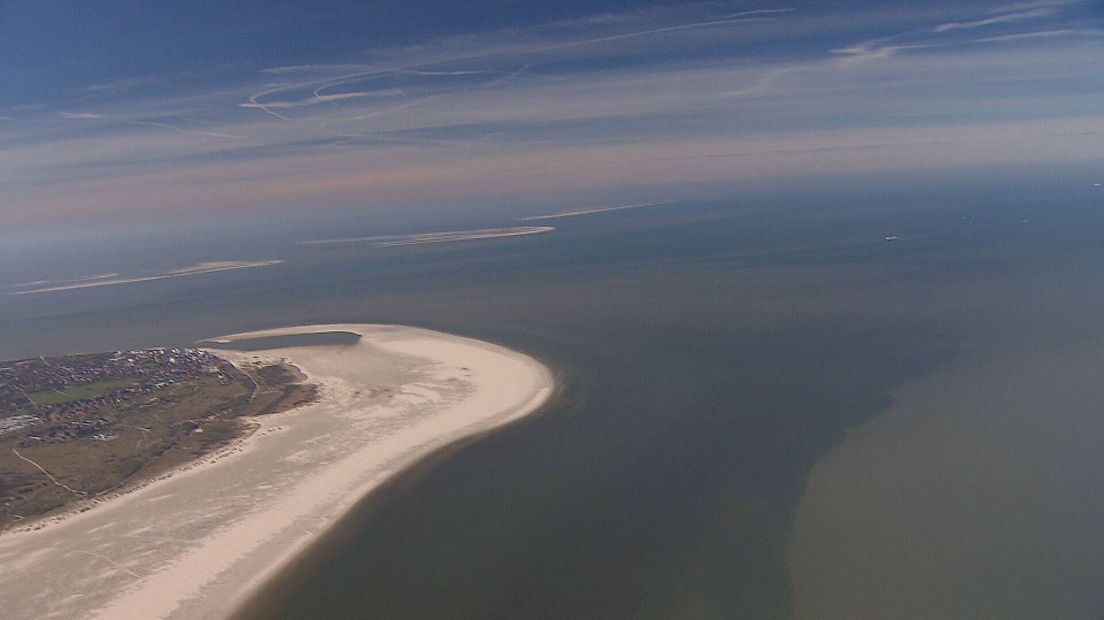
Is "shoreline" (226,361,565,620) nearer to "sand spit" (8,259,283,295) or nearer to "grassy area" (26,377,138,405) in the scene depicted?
"grassy area" (26,377,138,405)

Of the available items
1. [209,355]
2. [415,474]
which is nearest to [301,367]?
[209,355]

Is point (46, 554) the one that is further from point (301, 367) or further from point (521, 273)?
point (521, 273)

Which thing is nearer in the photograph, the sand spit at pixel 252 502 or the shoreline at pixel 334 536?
the shoreline at pixel 334 536

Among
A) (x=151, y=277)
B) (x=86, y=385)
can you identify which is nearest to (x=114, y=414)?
(x=86, y=385)

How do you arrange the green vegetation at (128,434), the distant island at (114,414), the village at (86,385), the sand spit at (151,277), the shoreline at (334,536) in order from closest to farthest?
the shoreline at (334,536)
the green vegetation at (128,434)
the distant island at (114,414)
the village at (86,385)
the sand spit at (151,277)

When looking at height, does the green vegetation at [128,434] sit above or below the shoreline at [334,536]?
above

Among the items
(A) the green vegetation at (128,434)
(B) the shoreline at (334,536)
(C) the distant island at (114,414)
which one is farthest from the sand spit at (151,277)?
(B) the shoreline at (334,536)

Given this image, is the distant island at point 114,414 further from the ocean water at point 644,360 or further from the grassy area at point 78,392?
the ocean water at point 644,360
